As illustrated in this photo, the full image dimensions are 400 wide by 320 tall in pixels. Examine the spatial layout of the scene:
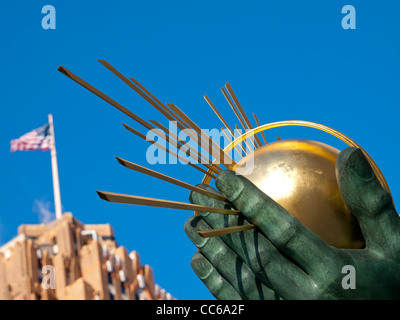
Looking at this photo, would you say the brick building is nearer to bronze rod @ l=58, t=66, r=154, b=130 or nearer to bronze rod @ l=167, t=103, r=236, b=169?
bronze rod @ l=167, t=103, r=236, b=169

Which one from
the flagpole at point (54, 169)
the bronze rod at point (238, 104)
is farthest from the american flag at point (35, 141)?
the bronze rod at point (238, 104)

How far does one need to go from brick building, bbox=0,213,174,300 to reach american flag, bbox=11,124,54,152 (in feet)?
22.3

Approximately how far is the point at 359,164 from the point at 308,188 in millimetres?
479

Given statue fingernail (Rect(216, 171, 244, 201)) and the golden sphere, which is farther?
the golden sphere

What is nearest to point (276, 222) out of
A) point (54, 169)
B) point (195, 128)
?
point (195, 128)

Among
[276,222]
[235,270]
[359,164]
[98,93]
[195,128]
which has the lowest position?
[235,270]

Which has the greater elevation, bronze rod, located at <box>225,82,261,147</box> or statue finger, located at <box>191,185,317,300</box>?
bronze rod, located at <box>225,82,261,147</box>

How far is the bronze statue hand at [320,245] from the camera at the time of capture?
22.1ft

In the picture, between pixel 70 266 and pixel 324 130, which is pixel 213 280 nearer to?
pixel 324 130

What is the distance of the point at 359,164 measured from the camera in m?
6.85

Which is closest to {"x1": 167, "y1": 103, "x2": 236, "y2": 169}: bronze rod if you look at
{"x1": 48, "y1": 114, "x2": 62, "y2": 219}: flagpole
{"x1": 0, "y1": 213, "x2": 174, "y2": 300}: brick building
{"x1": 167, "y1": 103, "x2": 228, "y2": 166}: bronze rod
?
{"x1": 167, "y1": 103, "x2": 228, "y2": 166}: bronze rod

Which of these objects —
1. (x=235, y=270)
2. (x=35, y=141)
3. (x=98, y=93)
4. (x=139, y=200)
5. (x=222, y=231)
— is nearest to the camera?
(x=139, y=200)

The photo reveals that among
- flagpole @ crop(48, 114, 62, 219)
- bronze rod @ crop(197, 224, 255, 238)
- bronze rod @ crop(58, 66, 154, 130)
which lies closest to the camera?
bronze rod @ crop(58, 66, 154, 130)

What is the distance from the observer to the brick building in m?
53.2
